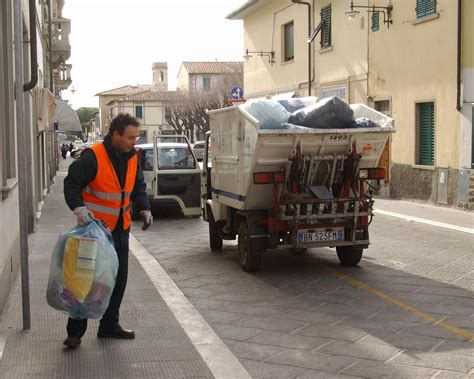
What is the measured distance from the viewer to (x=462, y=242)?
11.1 meters

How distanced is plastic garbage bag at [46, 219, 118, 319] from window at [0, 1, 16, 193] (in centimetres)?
238

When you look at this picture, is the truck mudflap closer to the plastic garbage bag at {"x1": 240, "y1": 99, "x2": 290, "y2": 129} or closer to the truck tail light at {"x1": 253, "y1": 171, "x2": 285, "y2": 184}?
the truck tail light at {"x1": 253, "y1": 171, "x2": 285, "y2": 184}

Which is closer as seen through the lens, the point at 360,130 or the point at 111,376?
the point at 111,376

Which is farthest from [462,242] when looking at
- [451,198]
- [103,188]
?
[103,188]

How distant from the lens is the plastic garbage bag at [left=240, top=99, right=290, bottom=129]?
27.3 ft

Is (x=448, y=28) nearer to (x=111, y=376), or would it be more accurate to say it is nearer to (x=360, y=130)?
(x=360, y=130)

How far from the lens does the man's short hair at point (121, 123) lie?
17.7 ft

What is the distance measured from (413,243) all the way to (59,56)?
819 inches

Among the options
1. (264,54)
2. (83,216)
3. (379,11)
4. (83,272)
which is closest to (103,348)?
(83,272)

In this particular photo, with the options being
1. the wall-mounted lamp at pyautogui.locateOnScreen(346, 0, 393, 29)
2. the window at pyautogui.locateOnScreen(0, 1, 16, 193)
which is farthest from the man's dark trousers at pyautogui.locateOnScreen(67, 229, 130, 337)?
the wall-mounted lamp at pyautogui.locateOnScreen(346, 0, 393, 29)

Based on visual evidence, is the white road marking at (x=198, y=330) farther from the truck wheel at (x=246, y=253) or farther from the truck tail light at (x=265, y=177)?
the truck tail light at (x=265, y=177)

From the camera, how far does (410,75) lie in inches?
707

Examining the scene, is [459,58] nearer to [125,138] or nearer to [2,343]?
[125,138]

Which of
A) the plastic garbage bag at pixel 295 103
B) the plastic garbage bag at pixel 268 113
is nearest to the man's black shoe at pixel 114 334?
the plastic garbage bag at pixel 268 113
